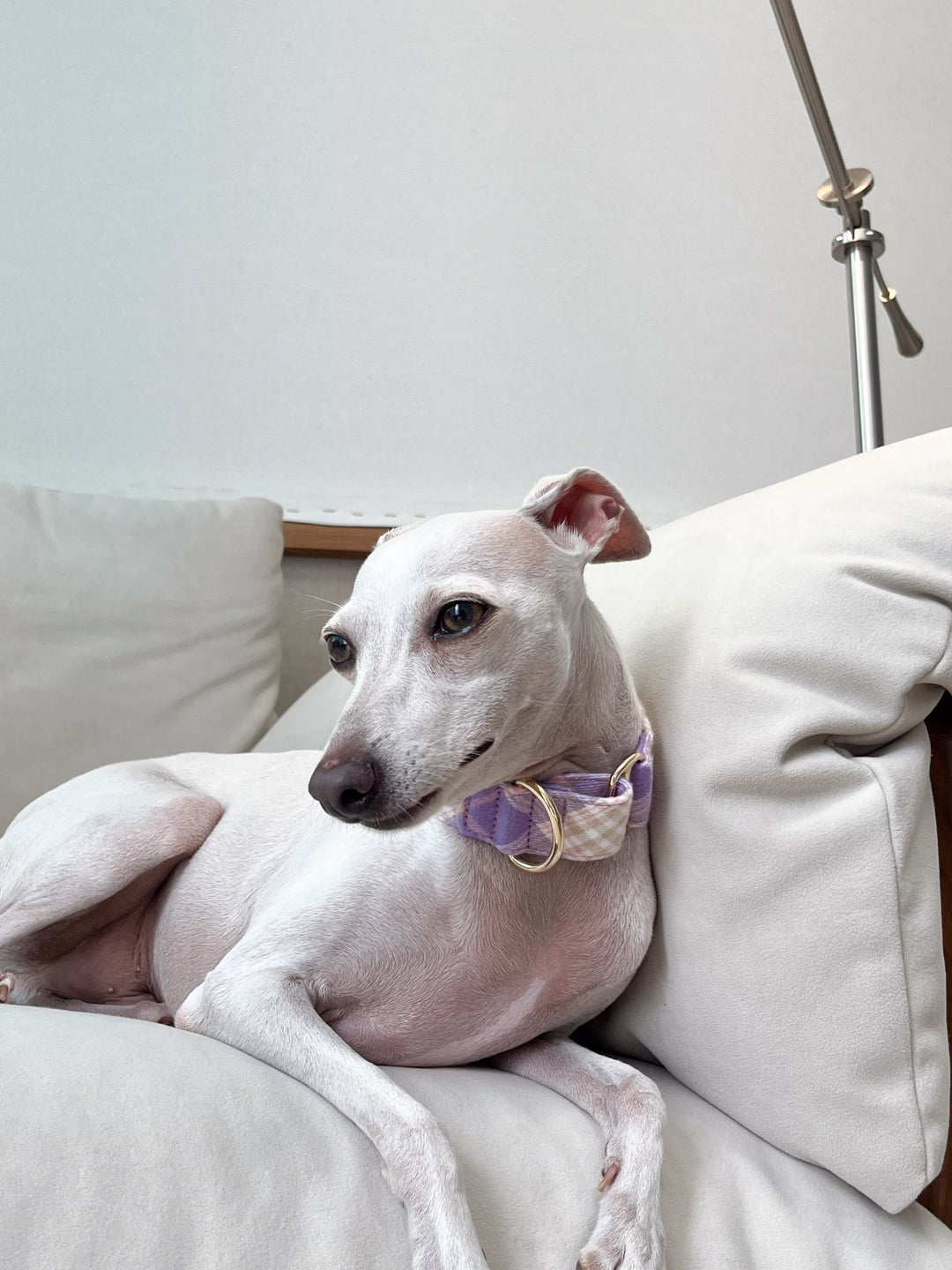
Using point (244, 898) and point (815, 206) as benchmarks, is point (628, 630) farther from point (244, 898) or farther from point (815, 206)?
point (815, 206)

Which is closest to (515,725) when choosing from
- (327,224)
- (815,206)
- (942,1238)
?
Result: (942,1238)

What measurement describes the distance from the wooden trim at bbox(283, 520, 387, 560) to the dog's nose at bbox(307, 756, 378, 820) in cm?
130

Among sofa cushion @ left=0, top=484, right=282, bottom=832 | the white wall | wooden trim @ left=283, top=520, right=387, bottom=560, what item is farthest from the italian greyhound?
the white wall

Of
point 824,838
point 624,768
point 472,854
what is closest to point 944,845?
point 824,838

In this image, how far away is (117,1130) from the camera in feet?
1.82

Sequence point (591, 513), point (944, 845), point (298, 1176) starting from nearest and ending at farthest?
1. point (298, 1176)
2. point (944, 845)
3. point (591, 513)

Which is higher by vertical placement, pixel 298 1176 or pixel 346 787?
pixel 346 787

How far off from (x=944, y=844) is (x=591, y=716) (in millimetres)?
305

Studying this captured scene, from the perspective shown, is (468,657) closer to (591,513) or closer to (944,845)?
(591,513)

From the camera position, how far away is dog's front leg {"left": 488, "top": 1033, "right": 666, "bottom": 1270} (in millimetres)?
643

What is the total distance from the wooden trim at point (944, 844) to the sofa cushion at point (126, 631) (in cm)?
118

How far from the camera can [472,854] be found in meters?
0.85

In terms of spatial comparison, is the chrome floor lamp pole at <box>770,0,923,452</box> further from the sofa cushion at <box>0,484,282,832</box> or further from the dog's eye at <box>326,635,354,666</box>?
the sofa cushion at <box>0,484,282,832</box>

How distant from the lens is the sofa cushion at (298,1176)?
0.52m
